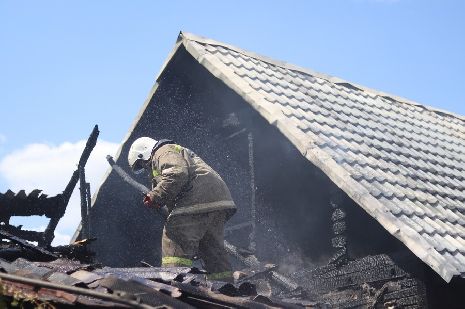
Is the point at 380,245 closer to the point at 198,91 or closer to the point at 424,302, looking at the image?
the point at 424,302

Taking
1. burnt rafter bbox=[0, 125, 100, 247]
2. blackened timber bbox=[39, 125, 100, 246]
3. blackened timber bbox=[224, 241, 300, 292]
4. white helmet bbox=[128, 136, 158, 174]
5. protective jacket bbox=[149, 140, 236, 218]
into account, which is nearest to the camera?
protective jacket bbox=[149, 140, 236, 218]

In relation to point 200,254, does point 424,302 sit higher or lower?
lower

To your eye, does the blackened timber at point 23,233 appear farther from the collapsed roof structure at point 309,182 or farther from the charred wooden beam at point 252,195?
the charred wooden beam at point 252,195

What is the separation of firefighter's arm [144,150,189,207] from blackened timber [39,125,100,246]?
1.66 metres

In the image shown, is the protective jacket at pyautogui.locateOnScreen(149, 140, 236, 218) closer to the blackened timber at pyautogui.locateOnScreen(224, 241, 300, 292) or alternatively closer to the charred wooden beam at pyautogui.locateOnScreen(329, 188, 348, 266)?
the blackened timber at pyautogui.locateOnScreen(224, 241, 300, 292)

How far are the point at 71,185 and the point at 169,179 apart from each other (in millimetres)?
2913

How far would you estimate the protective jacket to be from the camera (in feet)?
20.1

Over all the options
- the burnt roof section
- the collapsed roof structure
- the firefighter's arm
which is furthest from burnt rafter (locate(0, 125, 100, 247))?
the burnt roof section

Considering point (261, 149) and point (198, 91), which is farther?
point (198, 91)

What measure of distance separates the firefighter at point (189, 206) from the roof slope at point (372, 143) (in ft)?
3.57

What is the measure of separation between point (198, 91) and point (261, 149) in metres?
1.61

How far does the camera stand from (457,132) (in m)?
11.1

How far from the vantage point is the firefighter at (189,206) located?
243 inches

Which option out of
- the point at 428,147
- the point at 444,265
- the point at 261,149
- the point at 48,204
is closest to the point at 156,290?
the point at 444,265
